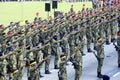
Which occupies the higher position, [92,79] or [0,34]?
[0,34]

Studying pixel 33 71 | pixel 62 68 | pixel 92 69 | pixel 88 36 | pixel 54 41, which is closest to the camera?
pixel 33 71

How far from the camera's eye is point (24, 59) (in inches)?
786

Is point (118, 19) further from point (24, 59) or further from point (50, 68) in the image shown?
point (24, 59)

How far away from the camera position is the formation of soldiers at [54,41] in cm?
1731

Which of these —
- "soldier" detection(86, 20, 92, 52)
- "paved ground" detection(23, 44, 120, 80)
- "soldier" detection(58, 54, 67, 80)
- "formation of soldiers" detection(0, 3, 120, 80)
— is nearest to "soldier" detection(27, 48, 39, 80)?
"formation of soldiers" detection(0, 3, 120, 80)

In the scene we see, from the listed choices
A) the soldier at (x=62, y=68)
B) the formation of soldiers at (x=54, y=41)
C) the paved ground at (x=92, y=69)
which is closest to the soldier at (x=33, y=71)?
the formation of soldiers at (x=54, y=41)

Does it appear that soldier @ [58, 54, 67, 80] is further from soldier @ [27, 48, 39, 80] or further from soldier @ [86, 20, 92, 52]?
soldier @ [86, 20, 92, 52]

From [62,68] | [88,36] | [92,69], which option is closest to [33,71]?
[62,68]

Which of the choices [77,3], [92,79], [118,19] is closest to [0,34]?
[92,79]

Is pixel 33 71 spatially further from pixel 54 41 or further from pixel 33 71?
pixel 54 41

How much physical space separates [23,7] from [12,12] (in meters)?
1.34

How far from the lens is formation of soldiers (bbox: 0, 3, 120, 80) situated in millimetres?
17312

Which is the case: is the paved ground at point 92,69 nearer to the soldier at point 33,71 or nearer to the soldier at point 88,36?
the soldier at point 88,36

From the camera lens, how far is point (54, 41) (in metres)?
21.3
